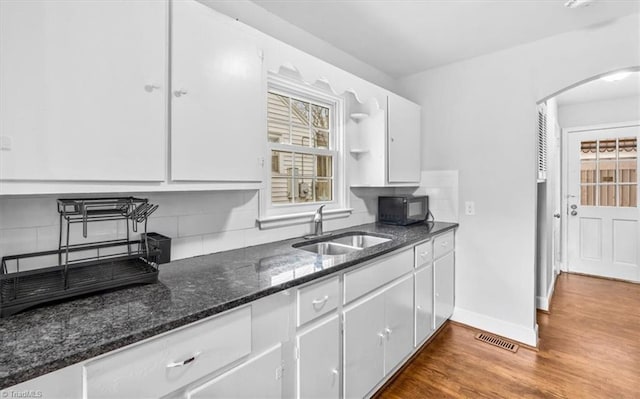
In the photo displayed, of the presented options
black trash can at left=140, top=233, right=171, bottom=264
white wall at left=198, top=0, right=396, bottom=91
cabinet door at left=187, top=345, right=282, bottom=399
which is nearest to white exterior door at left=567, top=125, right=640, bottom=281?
white wall at left=198, top=0, right=396, bottom=91

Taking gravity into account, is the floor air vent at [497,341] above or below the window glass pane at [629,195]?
below

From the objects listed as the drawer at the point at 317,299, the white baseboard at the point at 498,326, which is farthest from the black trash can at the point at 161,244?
the white baseboard at the point at 498,326

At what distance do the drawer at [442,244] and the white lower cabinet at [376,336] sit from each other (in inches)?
20.1

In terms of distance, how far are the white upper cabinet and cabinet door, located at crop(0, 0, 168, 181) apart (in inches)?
68.2

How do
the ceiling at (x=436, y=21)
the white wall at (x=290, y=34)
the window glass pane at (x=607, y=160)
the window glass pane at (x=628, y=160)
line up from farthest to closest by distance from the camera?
the window glass pane at (x=607, y=160)
the window glass pane at (x=628, y=160)
the ceiling at (x=436, y=21)
the white wall at (x=290, y=34)

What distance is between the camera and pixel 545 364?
229cm

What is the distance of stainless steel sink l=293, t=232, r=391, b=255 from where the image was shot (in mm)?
2197

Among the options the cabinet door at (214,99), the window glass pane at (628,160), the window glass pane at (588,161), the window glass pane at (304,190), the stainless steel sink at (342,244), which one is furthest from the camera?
the window glass pane at (588,161)

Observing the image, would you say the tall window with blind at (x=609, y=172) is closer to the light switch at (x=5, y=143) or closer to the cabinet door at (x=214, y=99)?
the cabinet door at (x=214, y=99)

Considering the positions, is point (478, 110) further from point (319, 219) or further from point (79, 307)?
point (79, 307)

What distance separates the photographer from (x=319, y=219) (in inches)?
91.3

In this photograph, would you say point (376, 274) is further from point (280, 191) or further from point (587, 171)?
point (587, 171)

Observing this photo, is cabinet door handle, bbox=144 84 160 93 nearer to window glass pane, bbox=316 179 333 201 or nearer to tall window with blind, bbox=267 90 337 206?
tall window with blind, bbox=267 90 337 206

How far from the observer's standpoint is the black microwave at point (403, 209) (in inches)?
108
